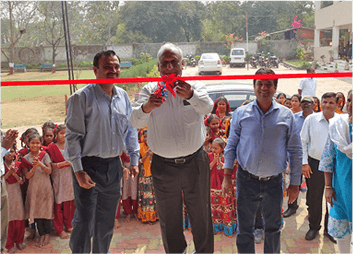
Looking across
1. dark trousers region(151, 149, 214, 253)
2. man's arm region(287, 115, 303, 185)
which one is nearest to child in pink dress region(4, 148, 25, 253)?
dark trousers region(151, 149, 214, 253)

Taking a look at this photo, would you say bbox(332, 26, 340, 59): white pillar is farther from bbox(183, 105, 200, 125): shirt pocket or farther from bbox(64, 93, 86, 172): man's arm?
bbox(64, 93, 86, 172): man's arm

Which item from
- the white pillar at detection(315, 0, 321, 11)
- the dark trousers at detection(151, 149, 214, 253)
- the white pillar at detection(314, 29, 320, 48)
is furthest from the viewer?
the white pillar at detection(314, 29, 320, 48)

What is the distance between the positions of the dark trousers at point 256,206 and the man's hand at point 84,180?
1098 mm

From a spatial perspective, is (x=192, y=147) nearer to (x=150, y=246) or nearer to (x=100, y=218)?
(x=100, y=218)

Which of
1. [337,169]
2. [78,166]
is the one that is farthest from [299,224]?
[78,166]

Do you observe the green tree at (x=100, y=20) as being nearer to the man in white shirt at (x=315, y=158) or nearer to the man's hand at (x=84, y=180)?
the man in white shirt at (x=315, y=158)

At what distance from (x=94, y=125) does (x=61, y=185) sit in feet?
4.63

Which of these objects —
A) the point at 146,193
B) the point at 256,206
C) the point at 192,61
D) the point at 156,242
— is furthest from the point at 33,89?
the point at 256,206

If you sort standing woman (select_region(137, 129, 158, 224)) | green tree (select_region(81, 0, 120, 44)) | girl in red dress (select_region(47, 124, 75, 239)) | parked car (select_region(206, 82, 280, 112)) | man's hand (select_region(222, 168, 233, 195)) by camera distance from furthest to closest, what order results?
green tree (select_region(81, 0, 120, 44)) < parked car (select_region(206, 82, 280, 112)) < standing woman (select_region(137, 129, 158, 224)) < girl in red dress (select_region(47, 124, 75, 239)) < man's hand (select_region(222, 168, 233, 195))

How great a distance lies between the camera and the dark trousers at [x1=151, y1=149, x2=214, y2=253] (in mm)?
2215

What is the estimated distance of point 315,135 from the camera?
10.7 ft

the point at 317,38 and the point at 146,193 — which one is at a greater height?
the point at 317,38

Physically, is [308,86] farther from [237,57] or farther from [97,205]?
[237,57]

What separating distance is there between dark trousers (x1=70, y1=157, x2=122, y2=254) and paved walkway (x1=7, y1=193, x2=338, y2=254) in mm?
771
